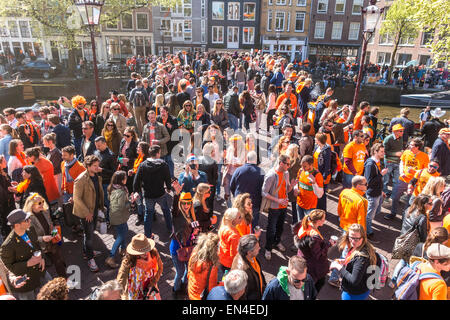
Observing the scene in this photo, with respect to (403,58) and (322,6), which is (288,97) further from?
(322,6)

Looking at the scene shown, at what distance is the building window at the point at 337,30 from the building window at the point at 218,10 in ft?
44.5

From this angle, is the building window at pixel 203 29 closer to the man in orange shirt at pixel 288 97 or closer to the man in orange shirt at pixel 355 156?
the man in orange shirt at pixel 288 97

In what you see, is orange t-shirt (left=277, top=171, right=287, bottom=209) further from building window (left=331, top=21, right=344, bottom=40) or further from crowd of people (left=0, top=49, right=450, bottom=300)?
building window (left=331, top=21, right=344, bottom=40)

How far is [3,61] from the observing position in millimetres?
28422

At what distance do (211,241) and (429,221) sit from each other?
2.96 m

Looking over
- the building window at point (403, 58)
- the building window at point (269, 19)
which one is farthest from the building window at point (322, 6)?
the building window at point (403, 58)

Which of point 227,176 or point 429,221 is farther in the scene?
point 227,176

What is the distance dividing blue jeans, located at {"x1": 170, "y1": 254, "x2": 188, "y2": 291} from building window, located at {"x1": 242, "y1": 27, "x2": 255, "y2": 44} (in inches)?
1531

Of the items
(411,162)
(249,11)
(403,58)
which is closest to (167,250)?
(411,162)

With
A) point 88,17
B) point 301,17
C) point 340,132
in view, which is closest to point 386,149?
point 340,132

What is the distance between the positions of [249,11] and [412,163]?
37377mm

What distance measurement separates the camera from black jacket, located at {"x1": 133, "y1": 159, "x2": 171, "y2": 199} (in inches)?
205

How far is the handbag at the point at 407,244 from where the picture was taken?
13.3 ft
